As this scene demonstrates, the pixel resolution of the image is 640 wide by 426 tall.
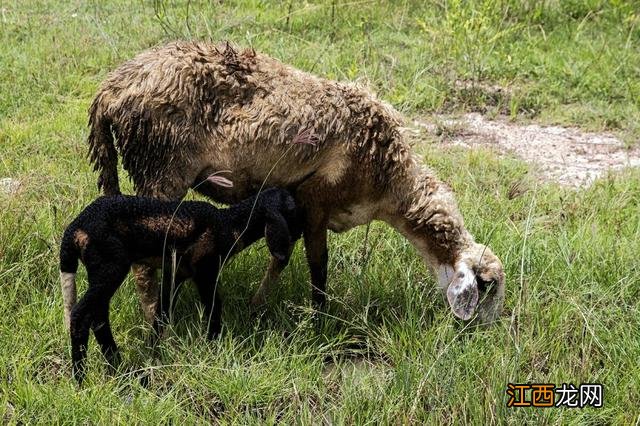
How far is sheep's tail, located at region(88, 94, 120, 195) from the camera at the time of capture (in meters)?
4.20

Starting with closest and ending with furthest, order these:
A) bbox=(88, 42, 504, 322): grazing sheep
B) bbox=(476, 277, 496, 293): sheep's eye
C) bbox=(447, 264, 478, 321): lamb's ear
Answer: bbox=(88, 42, 504, 322): grazing sheep
bbox=(447, 264, 478, 321): lamb's ear
bbox=(476, 277, 496, 293): sheep's eye

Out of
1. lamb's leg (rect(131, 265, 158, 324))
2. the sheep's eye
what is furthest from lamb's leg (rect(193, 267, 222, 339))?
the sheep's eye

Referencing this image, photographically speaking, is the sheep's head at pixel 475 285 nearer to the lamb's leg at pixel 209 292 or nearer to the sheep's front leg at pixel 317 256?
the sheep's front leg at pixel 317 256

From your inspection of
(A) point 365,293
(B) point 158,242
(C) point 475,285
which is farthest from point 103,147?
(C) point 475,285

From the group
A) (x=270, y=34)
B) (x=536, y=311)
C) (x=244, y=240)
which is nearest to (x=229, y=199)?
(x=244, y=240)

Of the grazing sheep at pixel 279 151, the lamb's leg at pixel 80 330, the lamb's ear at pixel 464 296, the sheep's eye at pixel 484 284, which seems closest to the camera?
the lamb's leg at pixel 80 330

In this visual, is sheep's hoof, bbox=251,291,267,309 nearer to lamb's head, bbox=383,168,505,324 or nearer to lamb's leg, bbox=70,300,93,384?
lamb's head, bbox=383,168,505,324

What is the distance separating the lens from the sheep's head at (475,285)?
4379 mm

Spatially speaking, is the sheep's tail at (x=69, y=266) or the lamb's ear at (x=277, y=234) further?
the lamb's ear at (x=277, y=234)

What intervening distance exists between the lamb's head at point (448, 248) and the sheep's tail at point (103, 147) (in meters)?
1.61

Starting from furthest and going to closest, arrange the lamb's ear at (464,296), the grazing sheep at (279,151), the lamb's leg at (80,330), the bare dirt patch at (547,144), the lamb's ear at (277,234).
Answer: the bare dirt patch at (547,144)
the lamb's ear at (464,296)
the grazing sheep at (279,151)
the lamb's ear at (277,234)
the lamb's leg at (80,330)

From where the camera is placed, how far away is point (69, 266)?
12.3 feet

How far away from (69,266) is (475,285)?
215 cm

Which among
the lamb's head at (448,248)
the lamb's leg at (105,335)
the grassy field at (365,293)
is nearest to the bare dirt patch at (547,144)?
the grassy field at (365,293)
